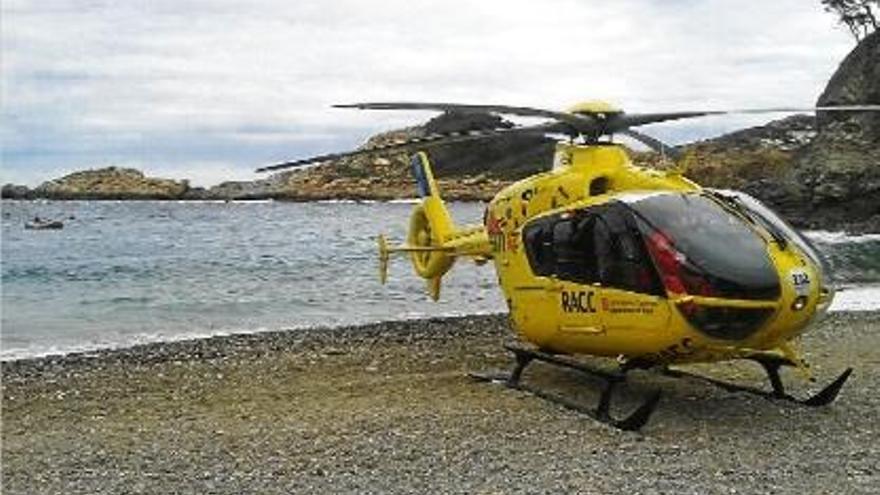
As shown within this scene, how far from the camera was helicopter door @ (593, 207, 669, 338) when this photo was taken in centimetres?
923

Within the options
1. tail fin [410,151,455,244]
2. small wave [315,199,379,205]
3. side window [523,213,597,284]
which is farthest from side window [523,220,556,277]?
small wave [315,199,379,205]

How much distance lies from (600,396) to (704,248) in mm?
2608

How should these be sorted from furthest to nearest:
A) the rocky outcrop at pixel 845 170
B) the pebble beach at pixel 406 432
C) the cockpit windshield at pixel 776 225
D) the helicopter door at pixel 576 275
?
the rocky outcrop at pixel 845 170 < the helicopter door at pixel 576 275 < the cockpit windshield at pixel 776 225 < the pebble beach at pixel 406 432


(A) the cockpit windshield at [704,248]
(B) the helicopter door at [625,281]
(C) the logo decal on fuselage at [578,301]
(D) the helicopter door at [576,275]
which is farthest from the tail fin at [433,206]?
(A) the cockpit windshield at [704,248]

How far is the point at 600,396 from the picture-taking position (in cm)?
1102

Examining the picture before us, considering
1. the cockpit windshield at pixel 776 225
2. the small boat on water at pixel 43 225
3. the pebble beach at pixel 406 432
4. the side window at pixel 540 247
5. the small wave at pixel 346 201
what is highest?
the cockpit windshield at pixel 776 225

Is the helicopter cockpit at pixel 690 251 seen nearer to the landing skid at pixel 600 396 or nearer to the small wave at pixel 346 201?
the landing skid at pixel 600 396

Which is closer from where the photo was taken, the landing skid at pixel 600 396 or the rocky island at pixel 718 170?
the landing skid at pixel 600 396

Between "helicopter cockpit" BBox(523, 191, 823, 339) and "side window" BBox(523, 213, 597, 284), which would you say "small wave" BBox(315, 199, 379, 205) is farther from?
"helicopter cockpit" BBox(523, 191, 823, 339)

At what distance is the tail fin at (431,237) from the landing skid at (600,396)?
2.62 metres

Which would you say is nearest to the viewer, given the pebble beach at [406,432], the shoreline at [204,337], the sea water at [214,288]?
the pebble beach at [406,432]

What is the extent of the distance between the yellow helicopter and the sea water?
153 cm

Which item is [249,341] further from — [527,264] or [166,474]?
[166,474]

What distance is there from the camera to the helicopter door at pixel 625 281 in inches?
363
